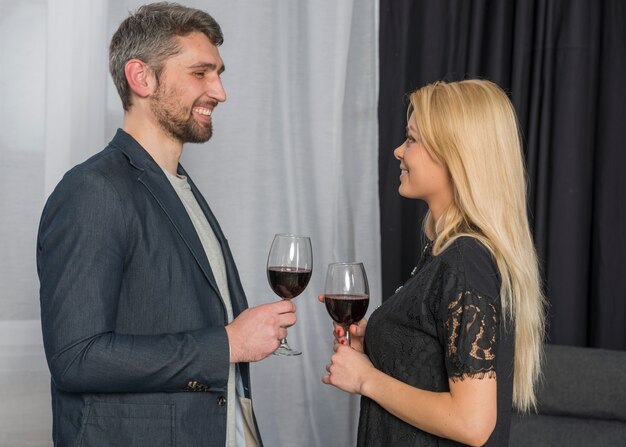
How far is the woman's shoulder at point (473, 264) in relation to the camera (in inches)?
64.7

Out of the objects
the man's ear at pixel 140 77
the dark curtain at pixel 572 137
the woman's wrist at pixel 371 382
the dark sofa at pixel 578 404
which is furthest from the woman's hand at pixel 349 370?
the dark curtain at pixel 572 137

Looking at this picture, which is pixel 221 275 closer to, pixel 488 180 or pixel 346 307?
pixel 346 307

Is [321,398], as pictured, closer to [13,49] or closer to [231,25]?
[231,25]

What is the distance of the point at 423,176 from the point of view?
1.88 m

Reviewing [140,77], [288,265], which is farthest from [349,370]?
[140,77]

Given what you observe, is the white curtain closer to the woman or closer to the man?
the man

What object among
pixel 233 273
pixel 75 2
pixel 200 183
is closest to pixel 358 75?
pixel 200 183

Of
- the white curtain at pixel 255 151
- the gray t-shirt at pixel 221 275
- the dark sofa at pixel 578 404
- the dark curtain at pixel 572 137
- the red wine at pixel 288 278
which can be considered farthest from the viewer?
the dark curtain at pixel 572 137

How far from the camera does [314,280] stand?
318cm

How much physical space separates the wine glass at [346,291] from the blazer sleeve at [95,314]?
301 millimetres

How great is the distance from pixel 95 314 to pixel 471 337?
0.80 m

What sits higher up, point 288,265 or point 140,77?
point 140,77

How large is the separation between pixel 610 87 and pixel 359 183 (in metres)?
1.09

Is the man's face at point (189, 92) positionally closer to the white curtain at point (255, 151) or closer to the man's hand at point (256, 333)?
the man's hand at point (256, 333)
